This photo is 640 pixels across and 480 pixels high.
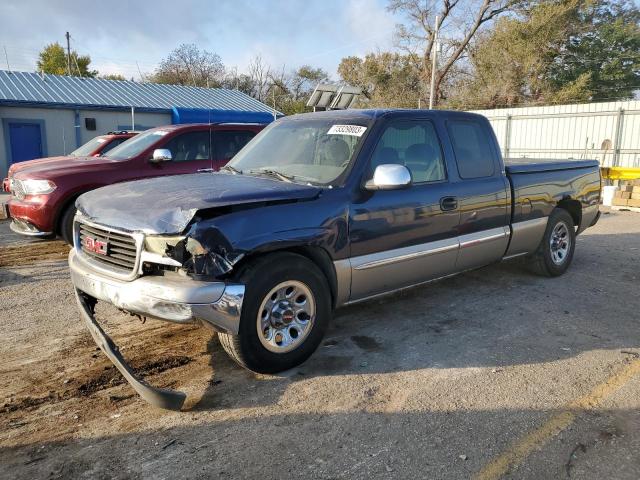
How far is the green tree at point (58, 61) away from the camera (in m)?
53.9

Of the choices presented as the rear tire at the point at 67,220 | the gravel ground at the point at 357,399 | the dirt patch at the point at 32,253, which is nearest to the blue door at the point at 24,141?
the dirt patch at the point at 32,253

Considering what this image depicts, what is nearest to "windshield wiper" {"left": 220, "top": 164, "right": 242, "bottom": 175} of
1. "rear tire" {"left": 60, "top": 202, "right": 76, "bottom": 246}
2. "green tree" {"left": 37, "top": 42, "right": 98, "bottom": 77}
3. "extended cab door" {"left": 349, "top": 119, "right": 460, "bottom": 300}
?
"extended cab door" {"left": 349, "top": 119, "right": 460, "bottom": 300}

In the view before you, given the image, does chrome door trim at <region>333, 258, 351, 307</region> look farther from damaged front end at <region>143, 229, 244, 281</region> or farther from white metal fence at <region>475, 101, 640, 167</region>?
white metal fence at <region>475, 101, 640, 167</region>

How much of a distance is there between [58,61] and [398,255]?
6055 cm

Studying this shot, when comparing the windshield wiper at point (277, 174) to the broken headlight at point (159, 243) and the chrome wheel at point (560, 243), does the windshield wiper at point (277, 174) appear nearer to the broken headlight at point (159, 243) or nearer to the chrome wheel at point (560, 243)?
the broken headlight at point (159, 243)

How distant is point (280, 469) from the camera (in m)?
2.70

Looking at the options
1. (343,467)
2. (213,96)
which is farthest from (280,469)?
(213,96)

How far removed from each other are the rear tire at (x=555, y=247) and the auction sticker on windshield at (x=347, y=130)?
9.82 feet

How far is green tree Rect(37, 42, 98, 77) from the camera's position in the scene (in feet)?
177

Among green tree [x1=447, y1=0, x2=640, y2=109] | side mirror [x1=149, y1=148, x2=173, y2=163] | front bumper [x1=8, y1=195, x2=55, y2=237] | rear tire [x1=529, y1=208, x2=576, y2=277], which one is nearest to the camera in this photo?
rear tire [x1=529, y1=208, x2=576, y2=277]

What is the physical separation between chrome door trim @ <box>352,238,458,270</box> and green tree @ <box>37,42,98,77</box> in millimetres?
57496

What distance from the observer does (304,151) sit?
15.0 feet

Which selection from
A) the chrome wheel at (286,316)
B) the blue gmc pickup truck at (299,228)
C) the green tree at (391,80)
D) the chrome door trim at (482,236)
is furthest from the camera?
the green tree at (391,80)

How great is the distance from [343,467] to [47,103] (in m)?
21.4
